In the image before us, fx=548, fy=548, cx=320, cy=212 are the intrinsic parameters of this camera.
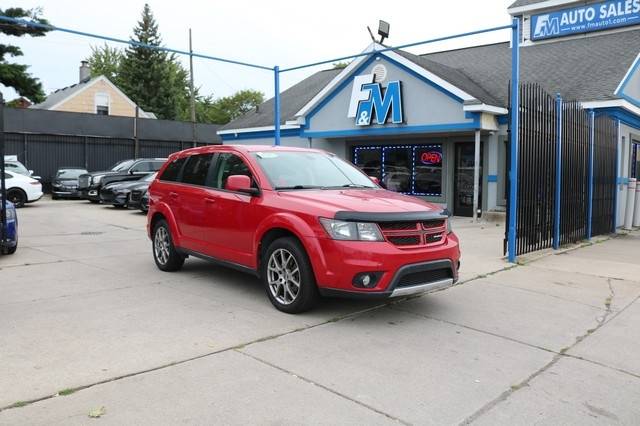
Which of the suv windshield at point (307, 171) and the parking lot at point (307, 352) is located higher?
the suv windshield at point (307, 171)

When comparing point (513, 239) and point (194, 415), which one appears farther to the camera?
point (513, 239)

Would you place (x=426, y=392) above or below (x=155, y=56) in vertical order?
below

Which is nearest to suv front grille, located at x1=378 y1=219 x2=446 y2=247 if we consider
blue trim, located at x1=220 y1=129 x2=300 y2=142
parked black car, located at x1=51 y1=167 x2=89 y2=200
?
blue trim, located at x1=220 y1=129 x2=300 y2=142

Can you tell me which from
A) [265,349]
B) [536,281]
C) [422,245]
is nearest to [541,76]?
[536,281]

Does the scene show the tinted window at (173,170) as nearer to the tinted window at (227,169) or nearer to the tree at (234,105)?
the tinted window at (227,169)

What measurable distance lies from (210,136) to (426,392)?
94.2 ft

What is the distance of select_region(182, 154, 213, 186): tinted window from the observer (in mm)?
6980

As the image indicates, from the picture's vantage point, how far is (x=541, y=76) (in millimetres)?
16969

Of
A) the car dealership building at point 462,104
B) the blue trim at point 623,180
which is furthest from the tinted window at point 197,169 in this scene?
the blue trim at point 623,180

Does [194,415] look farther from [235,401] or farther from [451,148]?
[451,148]

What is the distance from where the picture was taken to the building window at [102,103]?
4162 cm

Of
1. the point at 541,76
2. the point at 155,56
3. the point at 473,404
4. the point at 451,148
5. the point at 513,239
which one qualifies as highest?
the point at 155,56

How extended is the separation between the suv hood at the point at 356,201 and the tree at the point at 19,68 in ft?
80.7

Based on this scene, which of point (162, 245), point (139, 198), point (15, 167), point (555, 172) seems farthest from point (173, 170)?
point (15, 167)
